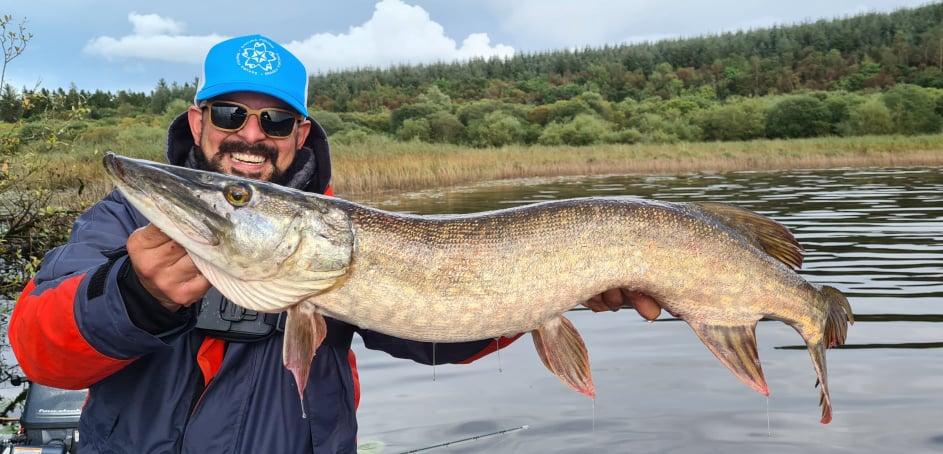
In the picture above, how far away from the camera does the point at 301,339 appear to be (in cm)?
226

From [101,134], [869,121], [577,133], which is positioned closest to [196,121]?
[101,134]

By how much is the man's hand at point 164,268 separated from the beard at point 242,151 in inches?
36.5

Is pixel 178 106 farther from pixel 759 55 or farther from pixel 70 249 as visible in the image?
pixel 759 55

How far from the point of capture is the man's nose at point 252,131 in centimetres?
303

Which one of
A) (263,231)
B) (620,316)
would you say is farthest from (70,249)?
(620,316)

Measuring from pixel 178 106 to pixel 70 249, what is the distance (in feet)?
145

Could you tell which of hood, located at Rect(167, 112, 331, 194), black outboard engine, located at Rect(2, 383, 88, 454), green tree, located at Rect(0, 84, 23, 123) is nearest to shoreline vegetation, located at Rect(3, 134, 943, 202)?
green tree, located at Rect(0, 84, 23, 123)

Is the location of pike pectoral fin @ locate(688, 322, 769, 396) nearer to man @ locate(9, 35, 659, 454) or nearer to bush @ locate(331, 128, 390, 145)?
man @ locate(9, 35, 659, 454)

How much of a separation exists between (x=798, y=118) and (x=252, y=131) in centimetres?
4644

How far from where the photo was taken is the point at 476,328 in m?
2.46

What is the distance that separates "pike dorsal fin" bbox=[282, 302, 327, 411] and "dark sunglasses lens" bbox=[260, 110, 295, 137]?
98cm

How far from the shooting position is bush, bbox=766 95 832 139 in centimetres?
4438

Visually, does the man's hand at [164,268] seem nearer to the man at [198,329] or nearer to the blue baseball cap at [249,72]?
the man at [198,329]

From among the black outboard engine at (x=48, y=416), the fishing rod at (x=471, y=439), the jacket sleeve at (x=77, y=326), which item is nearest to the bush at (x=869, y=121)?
the fishing rod at (x=471, y=439)
